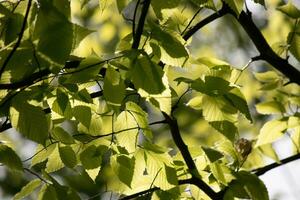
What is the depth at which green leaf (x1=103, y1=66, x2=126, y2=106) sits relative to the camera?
1034 millimetres

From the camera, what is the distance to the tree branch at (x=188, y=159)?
1.26 metres

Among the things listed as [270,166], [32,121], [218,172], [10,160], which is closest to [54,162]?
[10,160]

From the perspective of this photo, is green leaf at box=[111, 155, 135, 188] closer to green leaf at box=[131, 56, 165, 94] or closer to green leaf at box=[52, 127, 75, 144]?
green leaf at box=[52, 127, 75, 144]

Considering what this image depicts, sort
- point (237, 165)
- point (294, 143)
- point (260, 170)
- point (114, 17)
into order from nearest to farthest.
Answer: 1. point (237, 165)
2. point (260, 170)
3. point (294, 143)
4. point (114, 17)

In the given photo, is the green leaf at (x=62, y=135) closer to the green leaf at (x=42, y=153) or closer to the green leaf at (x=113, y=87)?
the green leaf at (x=42, y=153)

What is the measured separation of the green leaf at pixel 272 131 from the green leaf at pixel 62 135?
55 centimetres

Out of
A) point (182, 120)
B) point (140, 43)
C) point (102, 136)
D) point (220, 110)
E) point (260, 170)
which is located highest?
point (140, 43)

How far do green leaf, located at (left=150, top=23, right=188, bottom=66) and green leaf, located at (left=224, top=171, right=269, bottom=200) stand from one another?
13.3 inches

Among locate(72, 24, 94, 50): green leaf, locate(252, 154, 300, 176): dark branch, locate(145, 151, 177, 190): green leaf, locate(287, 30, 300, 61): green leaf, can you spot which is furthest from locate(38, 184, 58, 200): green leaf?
locate(287, 30, 300, 61): green leaf

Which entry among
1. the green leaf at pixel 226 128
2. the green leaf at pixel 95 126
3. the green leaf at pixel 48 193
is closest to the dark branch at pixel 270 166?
the green leaf at pixel 226 128

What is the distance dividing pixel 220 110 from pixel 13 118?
1.40 ft

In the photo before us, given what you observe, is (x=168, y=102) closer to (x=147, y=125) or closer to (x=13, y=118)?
(x=147, y=125)

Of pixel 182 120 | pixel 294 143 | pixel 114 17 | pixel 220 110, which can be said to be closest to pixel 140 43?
pixel 220 110

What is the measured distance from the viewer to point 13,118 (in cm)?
107
